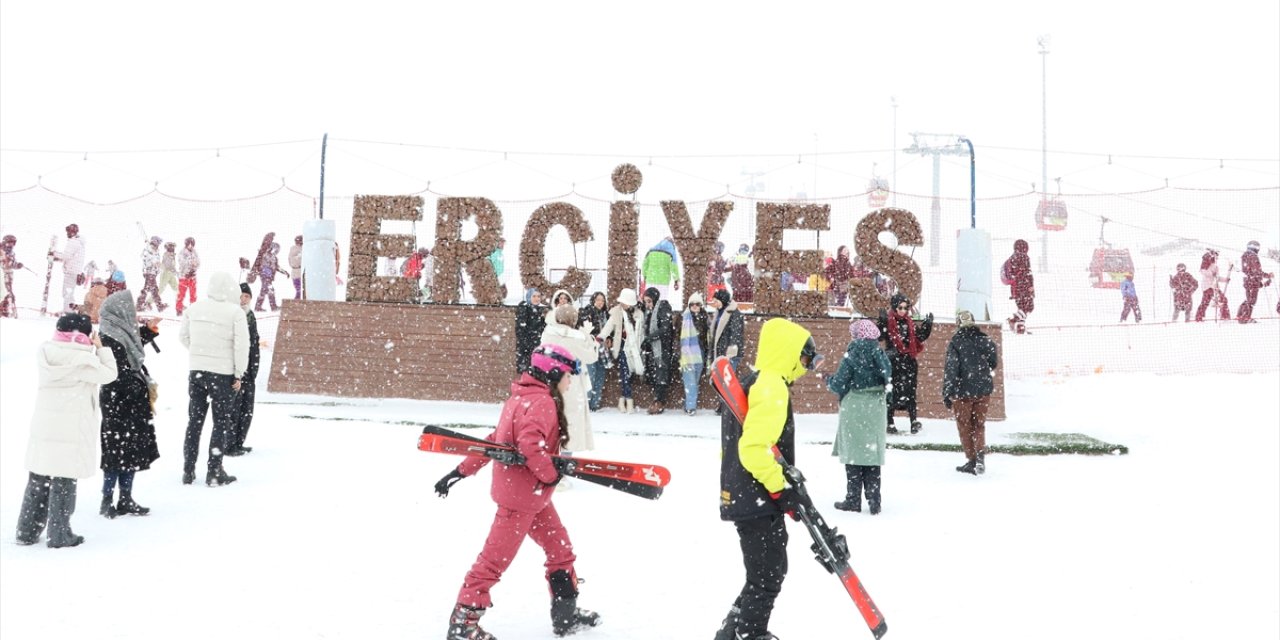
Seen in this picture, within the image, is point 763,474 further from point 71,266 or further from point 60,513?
point 71,266

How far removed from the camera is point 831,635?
Result: 5418mm

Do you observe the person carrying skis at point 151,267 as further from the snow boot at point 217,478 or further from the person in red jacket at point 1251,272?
the person in red jacket at point 1251,272

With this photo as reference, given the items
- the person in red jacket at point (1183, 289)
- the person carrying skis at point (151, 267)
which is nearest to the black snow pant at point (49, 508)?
the person carrying skis at point (151, 267)

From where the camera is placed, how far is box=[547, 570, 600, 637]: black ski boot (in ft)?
16.9

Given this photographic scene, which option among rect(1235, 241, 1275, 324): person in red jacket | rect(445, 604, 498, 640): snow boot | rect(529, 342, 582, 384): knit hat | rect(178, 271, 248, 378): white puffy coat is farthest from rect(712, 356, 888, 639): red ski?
rect(1235, 241, 1275, 324): person in red jacket

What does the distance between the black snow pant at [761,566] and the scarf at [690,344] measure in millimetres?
8680

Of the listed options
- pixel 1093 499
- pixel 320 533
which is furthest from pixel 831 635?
pixel 1093 499

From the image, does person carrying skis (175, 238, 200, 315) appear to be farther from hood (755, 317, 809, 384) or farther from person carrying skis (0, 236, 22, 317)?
hood (755, 317, 809, 384)

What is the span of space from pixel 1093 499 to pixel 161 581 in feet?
24.7

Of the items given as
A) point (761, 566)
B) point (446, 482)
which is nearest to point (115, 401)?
point (446, 482)

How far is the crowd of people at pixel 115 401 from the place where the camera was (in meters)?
6.85

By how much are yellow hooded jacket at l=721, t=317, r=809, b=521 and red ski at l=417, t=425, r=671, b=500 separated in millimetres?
361

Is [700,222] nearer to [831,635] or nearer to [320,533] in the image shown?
[320,533]

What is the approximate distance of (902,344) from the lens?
11766 millimetres
